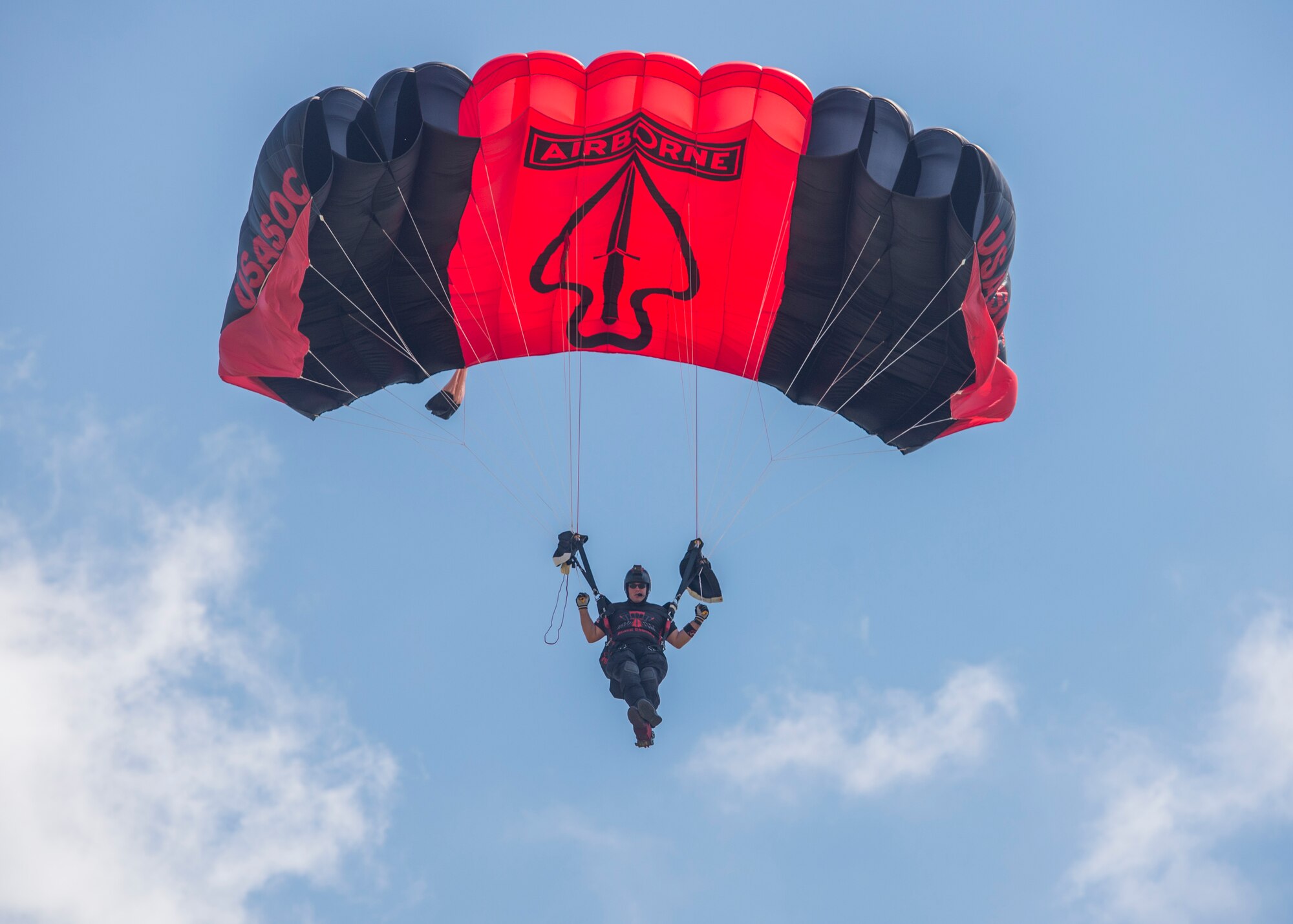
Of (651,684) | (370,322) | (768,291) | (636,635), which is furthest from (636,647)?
(370,322)

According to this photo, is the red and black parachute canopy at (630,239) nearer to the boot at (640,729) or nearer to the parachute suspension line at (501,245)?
the parachute suspension line at (501,245)

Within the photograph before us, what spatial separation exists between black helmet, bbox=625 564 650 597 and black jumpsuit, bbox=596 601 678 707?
14 cm

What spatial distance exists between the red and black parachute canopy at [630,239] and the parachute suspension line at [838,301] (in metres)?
0.02

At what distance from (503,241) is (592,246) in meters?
0.76

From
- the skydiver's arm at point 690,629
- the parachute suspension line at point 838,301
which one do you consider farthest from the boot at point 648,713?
the parachute suspension line at point 838,301

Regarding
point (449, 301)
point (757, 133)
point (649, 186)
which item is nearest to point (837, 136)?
point (757, 133)

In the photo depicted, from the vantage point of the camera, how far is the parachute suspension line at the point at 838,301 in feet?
39.0

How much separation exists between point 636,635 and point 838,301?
3.27 metres

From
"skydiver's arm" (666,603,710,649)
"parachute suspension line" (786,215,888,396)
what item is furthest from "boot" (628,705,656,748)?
"parachute suspension line" (786,215,888,396)

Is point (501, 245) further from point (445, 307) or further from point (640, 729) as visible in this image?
point (640, 729)

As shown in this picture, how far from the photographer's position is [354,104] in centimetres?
1137

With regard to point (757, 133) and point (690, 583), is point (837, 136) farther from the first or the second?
point (690, 583)

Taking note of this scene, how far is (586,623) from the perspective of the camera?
11.9m

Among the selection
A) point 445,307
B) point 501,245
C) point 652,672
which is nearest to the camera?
point 652,672
